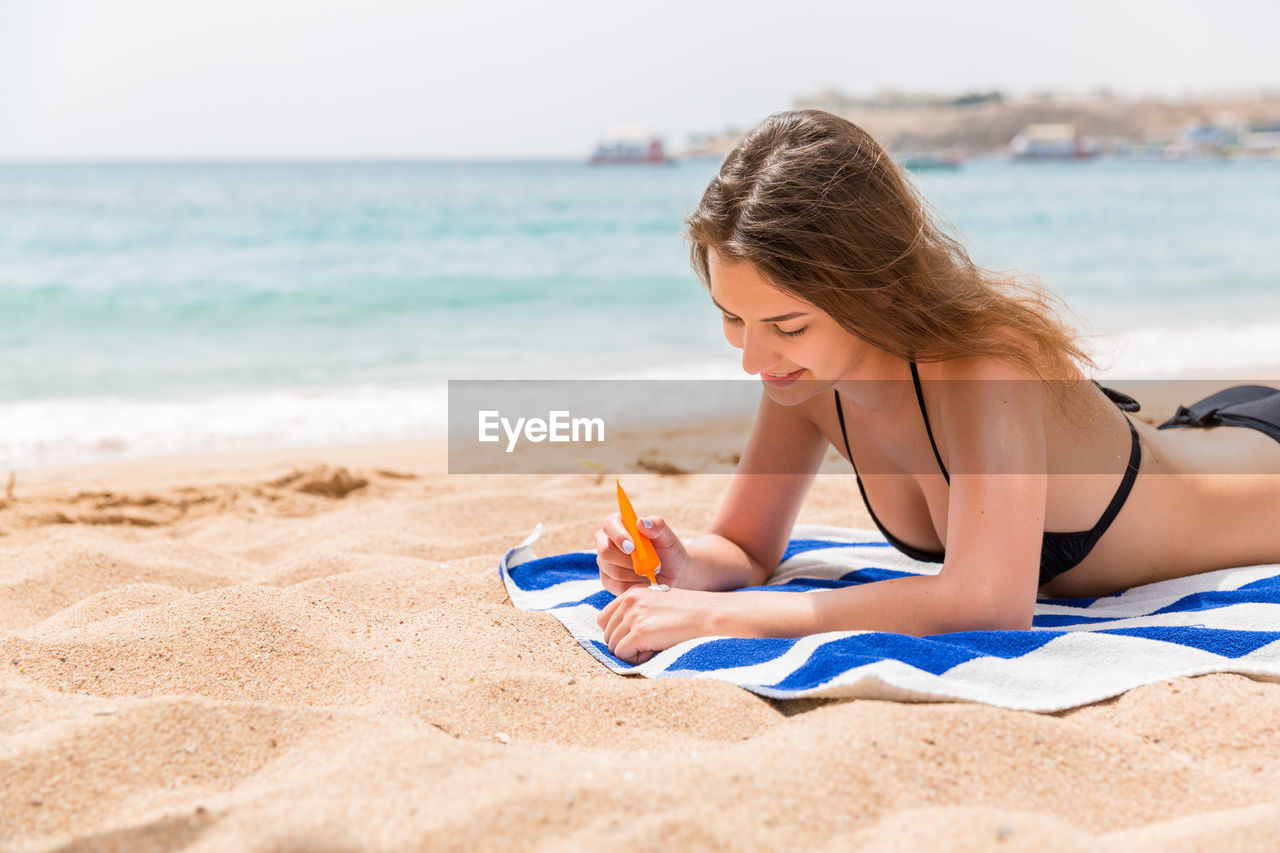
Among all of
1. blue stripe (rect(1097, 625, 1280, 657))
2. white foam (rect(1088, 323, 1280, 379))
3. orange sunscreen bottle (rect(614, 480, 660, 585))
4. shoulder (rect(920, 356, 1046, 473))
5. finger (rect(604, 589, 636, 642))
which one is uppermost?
shoulder (rect(920, 356, 1046, 473))

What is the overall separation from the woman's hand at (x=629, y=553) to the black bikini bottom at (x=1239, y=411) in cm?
138

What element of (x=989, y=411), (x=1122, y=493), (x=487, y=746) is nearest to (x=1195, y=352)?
(x=1122, y=493)

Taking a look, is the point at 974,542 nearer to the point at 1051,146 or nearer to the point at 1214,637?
the point at 1214,637

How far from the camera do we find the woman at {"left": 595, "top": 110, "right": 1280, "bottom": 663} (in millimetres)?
1919

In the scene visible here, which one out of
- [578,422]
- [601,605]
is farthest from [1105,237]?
[601,605]

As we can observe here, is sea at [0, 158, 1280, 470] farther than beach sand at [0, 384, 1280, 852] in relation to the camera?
Yes

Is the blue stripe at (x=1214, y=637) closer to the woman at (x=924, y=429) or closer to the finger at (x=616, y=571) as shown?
the woman at (x=924, y=429)

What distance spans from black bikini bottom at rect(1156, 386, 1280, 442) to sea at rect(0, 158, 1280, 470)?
40cm

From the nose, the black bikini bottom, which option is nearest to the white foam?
the black bikini bottom

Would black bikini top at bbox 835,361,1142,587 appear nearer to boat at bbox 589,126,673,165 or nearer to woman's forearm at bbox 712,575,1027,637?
woman's forearm at bbox 712,575,1027,637

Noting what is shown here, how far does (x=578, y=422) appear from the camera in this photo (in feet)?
18.9

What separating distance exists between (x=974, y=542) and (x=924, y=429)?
0.35m

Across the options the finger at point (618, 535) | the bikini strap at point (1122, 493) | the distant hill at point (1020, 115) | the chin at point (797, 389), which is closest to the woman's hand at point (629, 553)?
the finger at point (618, 535)

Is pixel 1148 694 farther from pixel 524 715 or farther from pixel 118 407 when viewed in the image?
pixel 118 407
